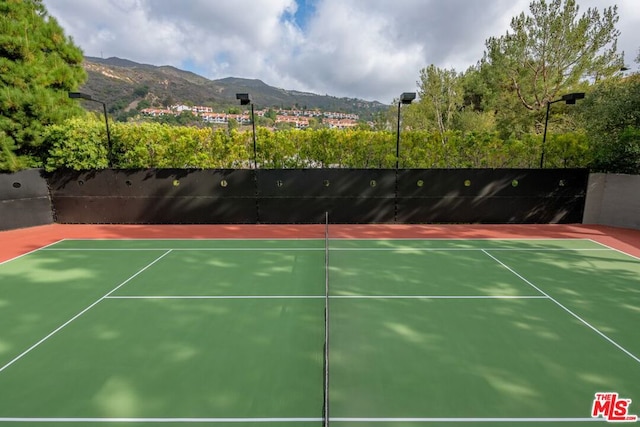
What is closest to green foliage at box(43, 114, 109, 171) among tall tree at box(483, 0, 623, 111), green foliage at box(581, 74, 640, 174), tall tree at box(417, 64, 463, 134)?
green foliage at box(581, 74, 640, 174)

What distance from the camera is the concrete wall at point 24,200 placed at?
476 inches

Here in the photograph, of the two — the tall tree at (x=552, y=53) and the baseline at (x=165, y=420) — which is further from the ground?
the tall tree at (x=552, y=53)

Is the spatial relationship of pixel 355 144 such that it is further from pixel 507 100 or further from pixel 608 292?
pixel 507 100

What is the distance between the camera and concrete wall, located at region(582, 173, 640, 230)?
12016 millimetres

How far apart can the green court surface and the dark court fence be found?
3754 millimetres

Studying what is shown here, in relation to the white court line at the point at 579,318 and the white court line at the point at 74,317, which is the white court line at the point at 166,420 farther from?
the white court line at the point at 579,318

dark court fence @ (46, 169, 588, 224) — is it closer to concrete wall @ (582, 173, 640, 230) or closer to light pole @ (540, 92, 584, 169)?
concrete wall @ (582, 173, 640, 230)

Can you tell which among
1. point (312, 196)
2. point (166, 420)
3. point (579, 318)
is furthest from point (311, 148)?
point (166, 420)

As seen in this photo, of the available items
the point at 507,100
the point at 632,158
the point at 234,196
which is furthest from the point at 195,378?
the point at 507,100

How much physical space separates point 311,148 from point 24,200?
33.8 ft

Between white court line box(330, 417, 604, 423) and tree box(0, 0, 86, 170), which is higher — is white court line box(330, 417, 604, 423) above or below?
below

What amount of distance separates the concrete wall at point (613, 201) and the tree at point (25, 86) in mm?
20203

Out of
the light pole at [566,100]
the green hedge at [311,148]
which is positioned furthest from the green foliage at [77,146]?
the light pole at [566,100]

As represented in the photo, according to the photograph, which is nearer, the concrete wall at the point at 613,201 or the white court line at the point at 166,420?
the white court line at the point at 166,420
